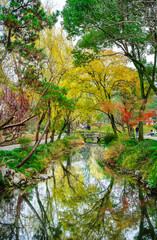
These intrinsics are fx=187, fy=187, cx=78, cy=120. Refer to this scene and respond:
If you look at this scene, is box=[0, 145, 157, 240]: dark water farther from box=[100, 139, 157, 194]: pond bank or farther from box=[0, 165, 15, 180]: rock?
box=[0, 165, 15, 180]: rock

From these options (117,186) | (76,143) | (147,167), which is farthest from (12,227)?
(76,143)

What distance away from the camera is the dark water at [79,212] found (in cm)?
377

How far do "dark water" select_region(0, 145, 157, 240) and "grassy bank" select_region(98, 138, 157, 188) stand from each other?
1.97ft

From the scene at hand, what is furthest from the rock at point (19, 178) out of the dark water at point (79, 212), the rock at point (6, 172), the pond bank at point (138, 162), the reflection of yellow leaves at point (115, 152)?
the reflection of yellow leaves at point (115, 152)

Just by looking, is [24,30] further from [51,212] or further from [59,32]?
[59,32]

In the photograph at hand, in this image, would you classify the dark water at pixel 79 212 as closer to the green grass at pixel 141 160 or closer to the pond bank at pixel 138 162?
the pond bank at pixel 138 162

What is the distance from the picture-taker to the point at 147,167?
7.46 meters

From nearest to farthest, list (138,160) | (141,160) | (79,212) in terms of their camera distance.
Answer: (79,212) → (141,160) → (138,160)

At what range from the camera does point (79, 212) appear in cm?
479

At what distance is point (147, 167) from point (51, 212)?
439cm

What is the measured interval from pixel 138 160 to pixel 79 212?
15.0 feet

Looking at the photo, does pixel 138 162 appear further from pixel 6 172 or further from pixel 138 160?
pixel 6 172

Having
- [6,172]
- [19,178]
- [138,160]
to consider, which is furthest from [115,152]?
[6,172]

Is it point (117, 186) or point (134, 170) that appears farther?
point (134, 170)
